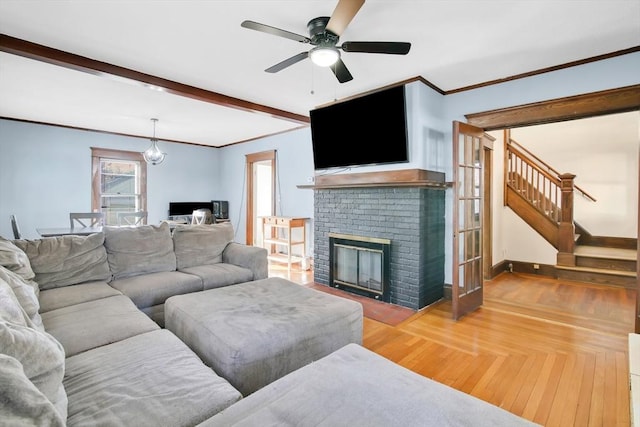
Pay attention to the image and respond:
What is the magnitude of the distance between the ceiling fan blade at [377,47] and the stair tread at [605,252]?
14.2ft

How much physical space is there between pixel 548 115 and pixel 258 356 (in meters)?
3.38

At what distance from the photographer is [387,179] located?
3680mm

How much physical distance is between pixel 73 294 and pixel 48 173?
4.19 meters

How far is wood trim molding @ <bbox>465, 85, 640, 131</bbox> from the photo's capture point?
2.85 metres

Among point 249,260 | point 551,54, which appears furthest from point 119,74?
point 551,54

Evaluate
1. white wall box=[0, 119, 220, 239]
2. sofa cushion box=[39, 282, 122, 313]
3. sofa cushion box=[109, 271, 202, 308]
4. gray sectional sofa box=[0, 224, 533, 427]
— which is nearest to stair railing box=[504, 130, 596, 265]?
gray sectional sofa box=[0, 224, 533, 427]

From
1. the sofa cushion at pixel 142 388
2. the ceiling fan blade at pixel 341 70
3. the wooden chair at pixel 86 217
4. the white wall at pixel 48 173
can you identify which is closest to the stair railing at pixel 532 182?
the ceiling fan blade at pixel 341 70

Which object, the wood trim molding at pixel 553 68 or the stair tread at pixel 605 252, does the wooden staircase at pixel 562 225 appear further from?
the wood trim molding at pixel 553 68

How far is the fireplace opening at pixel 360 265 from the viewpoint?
374 cm

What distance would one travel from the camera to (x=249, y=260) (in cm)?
349

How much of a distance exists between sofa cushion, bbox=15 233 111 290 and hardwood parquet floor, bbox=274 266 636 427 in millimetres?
2405

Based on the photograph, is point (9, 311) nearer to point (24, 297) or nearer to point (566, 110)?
point (24, 297)

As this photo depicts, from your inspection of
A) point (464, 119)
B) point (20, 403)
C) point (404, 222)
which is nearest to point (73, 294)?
point (20, 403)

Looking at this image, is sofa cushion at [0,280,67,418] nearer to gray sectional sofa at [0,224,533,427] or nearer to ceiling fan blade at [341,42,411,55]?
gray sectional sofa at [0,224,533,427]
